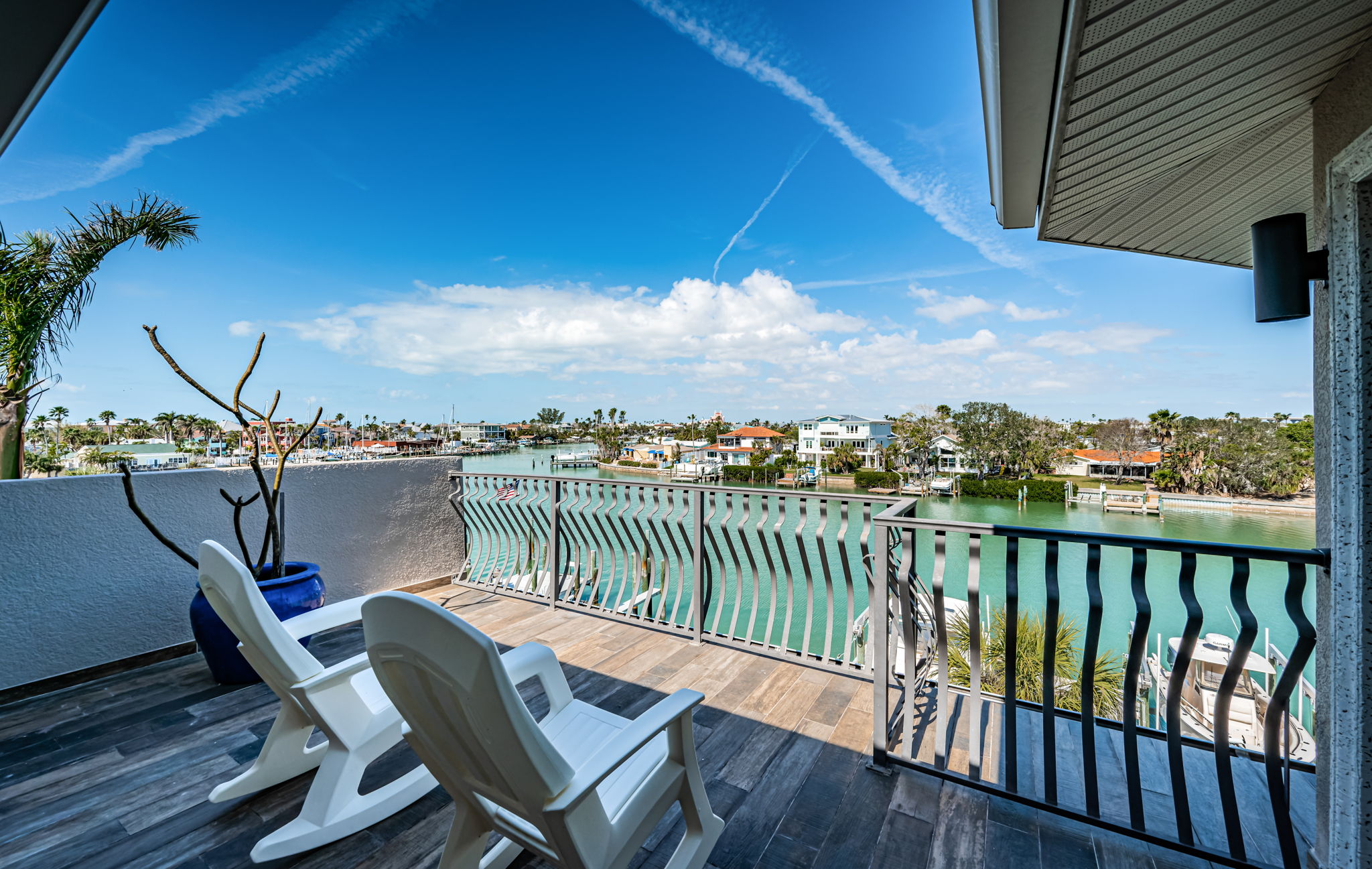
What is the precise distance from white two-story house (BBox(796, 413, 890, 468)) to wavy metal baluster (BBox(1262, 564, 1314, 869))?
3628cm

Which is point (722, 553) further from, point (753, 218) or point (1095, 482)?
point (1095, 482)

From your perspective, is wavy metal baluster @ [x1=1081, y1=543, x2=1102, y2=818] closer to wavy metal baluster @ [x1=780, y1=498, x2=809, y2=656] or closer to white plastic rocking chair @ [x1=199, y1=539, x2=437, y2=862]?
wavy metal baluster @ [x1=780, y1=498, x2=809, y2=656]

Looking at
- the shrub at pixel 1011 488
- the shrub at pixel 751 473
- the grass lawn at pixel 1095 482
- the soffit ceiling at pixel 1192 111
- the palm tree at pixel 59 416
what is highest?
the soffit ceiling at pixel 1192 111

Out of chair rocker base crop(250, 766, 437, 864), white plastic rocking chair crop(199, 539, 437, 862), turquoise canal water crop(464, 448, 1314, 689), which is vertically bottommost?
turquoise canal water crop(464, 448, 1314, 689)

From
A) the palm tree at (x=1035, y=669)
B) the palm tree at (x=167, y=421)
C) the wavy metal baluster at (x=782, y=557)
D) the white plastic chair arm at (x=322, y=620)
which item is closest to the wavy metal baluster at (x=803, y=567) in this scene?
the wavy metal baluster at (x=782, y=557)

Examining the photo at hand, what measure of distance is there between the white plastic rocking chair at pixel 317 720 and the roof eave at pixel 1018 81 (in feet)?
8.33

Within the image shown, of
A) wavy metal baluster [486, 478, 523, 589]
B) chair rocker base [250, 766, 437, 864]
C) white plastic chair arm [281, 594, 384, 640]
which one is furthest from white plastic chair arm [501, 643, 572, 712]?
wavy metal baluster [486, 478, 523, 589]

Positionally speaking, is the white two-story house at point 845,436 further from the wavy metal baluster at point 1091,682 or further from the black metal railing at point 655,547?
the wavy metal baluster at point 1091,682

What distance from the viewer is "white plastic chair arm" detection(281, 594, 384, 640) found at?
2156 mm

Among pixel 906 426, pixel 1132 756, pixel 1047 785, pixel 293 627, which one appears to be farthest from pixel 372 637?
pixel 906 426

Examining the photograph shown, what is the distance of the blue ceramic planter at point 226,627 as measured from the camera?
288 cm

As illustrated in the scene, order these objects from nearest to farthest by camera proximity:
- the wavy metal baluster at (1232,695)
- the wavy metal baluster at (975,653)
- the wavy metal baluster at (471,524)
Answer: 1. the wavy metal baluster at (1232,695)
2. the wavy metal baluster at (975,653)
3. the wavy metal baluster at (471,524)

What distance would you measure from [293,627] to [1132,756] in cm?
323

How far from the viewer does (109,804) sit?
2.03 meters
